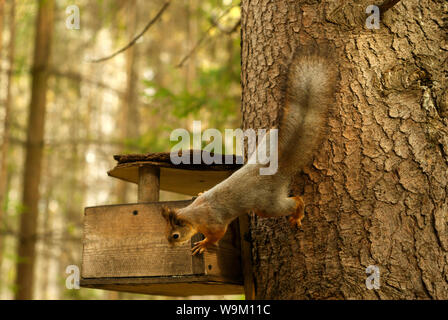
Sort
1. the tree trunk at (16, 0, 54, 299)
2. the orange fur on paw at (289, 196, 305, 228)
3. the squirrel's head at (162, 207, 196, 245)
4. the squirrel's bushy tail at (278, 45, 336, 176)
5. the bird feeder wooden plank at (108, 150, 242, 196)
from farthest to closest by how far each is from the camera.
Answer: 1. the tree trunk at (16, 0, 54, 299)
2. the bird feeder wooden plank at (108, 150, 242, 196)
3. the squirrel's head at (162, 207, 196, 245)
4. the orange fur on paw at (289, 196, 305, 228)
5. the squirrel's bushy tail at (278, 45, 336, 176)

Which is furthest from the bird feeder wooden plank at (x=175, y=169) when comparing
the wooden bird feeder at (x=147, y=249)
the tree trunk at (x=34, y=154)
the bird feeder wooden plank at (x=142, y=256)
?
the tree trunk at (x=34, y=154)

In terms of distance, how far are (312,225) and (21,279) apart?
21.6 ft

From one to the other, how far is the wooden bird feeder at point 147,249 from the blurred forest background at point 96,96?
2980 millimetres

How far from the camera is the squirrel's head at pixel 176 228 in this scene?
2.12 metres

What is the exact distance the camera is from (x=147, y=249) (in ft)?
7.34

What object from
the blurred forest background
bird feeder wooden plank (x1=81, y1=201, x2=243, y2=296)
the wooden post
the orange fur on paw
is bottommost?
bird feeder wooden plank (x1=81, y1=201, x2=243, y2=296)

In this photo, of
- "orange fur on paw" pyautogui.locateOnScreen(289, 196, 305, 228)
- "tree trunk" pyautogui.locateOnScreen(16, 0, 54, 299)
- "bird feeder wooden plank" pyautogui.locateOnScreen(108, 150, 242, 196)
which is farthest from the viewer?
"tree trunk" pyautogui.locateOnScreen(16, 0, 54, 299)

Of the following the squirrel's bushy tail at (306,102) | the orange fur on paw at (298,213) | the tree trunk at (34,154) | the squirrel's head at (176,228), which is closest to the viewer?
the squirrel's bushy tail at (306,102)

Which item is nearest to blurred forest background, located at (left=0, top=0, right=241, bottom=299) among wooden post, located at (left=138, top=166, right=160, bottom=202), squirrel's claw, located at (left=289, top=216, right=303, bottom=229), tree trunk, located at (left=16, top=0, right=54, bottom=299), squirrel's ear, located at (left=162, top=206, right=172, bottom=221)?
tree trunk, located at (left=16, top=0, right=54, bottom=299)

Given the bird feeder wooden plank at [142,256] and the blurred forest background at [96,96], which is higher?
the blurred forest background at [96,96]

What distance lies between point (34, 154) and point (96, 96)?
688 centimetres

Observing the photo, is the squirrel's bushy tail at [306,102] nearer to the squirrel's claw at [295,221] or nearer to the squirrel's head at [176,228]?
the squirrel's claw at [295,221]

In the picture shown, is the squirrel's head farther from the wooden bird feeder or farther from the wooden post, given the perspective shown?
the wooden post

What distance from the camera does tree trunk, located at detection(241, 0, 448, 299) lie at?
183 cm
